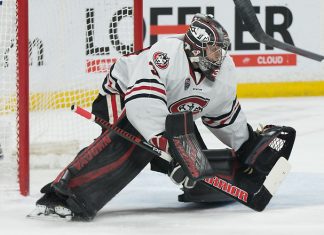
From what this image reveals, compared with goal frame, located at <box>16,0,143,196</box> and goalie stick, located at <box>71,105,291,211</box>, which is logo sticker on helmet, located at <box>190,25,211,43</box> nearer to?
goalie stick, located at <box>71,105,291,211</box>

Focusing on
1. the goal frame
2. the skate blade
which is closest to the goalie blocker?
the skate blade

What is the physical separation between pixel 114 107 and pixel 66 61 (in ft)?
4.40

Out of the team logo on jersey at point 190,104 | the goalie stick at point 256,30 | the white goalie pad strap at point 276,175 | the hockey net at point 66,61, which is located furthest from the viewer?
the hockey net at point 66,61

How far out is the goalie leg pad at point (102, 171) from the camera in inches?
161

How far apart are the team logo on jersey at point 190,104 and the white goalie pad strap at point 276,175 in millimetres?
381

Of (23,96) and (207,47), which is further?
(23,96)

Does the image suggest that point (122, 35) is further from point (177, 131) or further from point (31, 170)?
point (177, 131)

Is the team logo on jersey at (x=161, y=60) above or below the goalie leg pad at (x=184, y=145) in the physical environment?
above

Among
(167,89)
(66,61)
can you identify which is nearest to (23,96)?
(167,89)

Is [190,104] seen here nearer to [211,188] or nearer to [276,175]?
[211,188]

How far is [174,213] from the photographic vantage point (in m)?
4.23

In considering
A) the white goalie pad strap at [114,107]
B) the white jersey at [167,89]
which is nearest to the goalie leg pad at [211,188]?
the white jersey at [167,89]

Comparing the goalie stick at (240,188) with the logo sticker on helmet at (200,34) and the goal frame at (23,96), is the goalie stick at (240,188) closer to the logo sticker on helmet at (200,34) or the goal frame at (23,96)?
the logo sticker on helmet at (200,34)

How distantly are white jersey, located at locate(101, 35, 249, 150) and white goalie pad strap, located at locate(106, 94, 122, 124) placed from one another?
0.08ft
